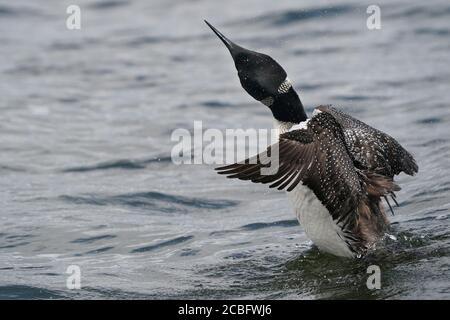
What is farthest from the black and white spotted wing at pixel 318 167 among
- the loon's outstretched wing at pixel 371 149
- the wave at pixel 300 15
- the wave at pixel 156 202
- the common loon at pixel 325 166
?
the wave at pixel 300 15

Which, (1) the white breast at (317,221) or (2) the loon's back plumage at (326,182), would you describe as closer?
(2) the loon's back plumage at (326,182)

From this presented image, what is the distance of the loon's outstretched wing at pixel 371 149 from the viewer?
7.80 metres

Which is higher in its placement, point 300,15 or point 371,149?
point 300,15

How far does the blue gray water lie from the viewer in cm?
773

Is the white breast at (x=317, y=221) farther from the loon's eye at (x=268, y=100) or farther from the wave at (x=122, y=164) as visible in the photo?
the wave at (x=122, y=164)

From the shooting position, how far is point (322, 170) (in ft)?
23.4

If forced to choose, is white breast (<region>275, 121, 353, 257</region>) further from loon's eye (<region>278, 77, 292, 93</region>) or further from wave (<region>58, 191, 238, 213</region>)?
wave (<region>58, 191, 238, 213</region>)

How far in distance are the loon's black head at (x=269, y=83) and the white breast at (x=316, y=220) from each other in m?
0.11

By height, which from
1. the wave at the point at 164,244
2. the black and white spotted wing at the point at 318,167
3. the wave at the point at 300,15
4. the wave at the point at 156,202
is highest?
the wave at the point at 300,15

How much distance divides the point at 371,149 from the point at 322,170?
913 millimetres

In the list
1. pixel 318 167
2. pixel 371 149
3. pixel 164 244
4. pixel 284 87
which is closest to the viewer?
pixel 318 167

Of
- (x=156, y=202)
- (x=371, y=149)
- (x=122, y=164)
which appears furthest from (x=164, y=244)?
(x=122, y=164)

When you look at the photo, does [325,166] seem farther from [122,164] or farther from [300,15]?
[300,15]
